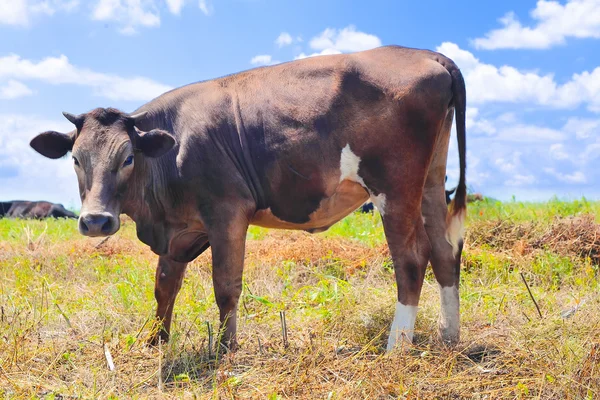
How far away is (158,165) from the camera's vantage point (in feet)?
18.6

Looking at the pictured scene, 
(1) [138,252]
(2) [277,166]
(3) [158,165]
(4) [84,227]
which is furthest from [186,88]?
(1) [138,252]

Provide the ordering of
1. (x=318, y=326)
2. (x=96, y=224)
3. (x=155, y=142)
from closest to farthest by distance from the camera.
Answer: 1. (x=96, y=224)
2. (x=155, y=142)
3. (x=318, y=326)

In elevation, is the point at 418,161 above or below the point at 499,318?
above

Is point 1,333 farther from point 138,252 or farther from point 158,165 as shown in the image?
point 138,252

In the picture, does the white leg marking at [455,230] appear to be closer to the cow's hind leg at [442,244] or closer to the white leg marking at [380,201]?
the cow's hind leg at [442,244]

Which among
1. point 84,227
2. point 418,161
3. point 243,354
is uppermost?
point 418,161

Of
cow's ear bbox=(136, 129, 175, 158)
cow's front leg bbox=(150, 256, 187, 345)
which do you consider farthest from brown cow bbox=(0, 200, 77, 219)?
cow's ear bbox=(136, 129, 175, 158)

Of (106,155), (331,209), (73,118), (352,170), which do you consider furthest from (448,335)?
(73,118)

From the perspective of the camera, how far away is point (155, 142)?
5.41m

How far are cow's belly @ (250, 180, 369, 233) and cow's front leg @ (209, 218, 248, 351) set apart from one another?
410 mm

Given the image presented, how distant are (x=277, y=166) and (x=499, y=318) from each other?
113 inches

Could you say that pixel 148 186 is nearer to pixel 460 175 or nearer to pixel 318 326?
pixel 318 326

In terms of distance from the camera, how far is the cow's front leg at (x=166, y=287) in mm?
6109

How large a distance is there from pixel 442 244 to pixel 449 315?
671 mm
